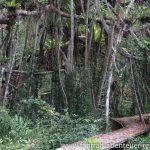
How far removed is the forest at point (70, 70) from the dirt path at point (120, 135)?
19 mm

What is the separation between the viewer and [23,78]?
8.35m

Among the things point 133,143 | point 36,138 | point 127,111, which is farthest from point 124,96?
point 36,138

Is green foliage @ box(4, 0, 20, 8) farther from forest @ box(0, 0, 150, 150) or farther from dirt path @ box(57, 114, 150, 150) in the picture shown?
dirt path @ box(57, 114, 150, 150)

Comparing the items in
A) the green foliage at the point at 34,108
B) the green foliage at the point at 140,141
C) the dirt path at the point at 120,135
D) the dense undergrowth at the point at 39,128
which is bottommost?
the green foliage at the point at 140,141

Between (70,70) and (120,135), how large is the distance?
75.4 inches

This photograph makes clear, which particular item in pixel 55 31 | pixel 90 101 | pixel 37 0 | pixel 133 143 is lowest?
pixel 133 143

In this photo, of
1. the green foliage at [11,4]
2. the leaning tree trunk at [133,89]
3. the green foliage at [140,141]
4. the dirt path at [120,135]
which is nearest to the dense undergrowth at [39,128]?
the dirt path at [120,135]

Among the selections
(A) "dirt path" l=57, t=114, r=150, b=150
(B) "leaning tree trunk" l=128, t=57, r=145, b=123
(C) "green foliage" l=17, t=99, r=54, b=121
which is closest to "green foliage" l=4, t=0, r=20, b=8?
(C) "green foliage" l=17, t=99, r=54, b=121

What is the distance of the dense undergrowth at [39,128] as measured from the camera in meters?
5.68

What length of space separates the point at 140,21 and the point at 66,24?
159 cm

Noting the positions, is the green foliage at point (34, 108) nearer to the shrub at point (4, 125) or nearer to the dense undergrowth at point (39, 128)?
the dense undergrowth at point (39, 128)

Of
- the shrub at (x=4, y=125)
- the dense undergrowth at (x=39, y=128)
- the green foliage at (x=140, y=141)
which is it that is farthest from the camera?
the green foliage at (x=140, y=141)

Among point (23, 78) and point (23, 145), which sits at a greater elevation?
point (23, 78)

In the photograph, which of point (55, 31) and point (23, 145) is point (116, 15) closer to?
point (55, 31)
